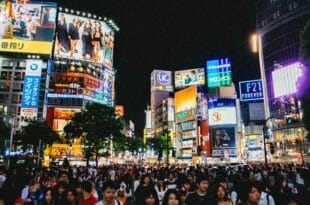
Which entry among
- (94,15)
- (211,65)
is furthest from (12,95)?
(211,65)

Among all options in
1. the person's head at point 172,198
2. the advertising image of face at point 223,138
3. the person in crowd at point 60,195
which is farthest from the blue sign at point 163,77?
the person's head at point 172,198

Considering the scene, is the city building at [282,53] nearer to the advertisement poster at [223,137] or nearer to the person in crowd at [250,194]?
the advertisement poster at [223,137]

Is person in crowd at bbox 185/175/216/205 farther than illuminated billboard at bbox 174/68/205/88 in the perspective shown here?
No

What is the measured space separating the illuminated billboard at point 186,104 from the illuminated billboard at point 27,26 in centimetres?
4044

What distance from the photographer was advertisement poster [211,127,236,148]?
2958 inches

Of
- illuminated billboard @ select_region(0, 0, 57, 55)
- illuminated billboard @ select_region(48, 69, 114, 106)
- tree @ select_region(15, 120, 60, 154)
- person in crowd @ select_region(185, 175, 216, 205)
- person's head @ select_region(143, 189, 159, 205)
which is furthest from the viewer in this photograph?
illuminated billboard @ select_region(48, 69, 114, 106)

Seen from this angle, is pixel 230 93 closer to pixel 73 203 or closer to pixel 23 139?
pixel 23 139

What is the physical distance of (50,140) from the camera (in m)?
49.4

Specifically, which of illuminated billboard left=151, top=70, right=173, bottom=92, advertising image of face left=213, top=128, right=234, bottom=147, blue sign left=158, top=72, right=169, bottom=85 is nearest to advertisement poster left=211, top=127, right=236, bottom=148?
advertising image of face left=213, top=128, right=234, bottom=147

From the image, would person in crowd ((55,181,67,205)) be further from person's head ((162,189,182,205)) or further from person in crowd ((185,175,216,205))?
person's head ((162,189,182,205))

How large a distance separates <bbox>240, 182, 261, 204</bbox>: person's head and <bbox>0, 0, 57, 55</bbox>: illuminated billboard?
61201 mm

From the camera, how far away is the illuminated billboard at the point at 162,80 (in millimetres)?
129750

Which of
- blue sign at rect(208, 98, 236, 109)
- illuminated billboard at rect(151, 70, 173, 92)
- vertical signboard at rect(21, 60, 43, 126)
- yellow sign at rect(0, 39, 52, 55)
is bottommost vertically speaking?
vertical signboard at rect(21, 60, 43, 126)

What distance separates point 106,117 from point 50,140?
52.8ft
